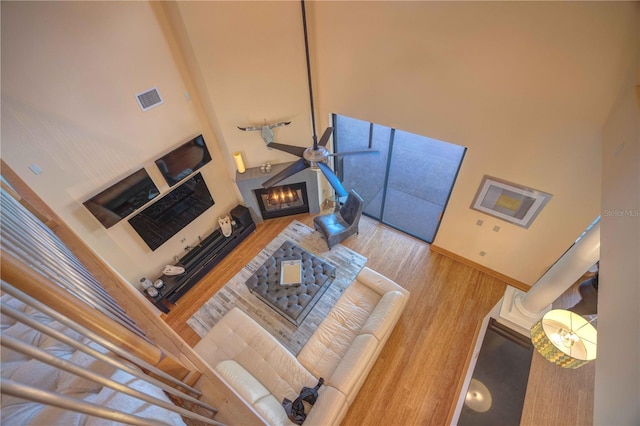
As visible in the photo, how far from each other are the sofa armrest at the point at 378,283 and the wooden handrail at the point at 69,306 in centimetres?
334

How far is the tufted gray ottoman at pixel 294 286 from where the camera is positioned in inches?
169

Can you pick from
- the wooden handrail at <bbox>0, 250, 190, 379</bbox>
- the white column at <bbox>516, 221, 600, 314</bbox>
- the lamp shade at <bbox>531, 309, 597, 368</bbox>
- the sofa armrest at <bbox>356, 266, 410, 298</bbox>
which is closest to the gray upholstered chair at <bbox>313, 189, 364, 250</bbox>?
the sofa armrest at <bbox>356, 266, 410, 298</bbox>

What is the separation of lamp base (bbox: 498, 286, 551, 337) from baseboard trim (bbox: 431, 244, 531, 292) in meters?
0.66

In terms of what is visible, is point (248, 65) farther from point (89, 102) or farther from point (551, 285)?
point (551, 285)

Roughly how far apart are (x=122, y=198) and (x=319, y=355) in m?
3.54

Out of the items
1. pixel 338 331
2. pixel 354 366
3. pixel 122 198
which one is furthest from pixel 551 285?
pixel 122 198

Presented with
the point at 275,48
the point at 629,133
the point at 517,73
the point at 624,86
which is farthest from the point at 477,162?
the point at 275,48

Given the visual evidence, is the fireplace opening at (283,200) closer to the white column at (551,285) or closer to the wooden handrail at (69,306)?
the white column at (551,285)

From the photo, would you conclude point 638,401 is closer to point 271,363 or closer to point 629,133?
point 629,133

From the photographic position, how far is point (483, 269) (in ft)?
15.8

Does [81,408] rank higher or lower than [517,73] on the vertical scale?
lower

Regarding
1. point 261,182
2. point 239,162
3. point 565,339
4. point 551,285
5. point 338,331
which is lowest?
point 338,331

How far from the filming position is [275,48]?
3990mm

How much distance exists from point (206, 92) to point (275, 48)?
1.24 metres
